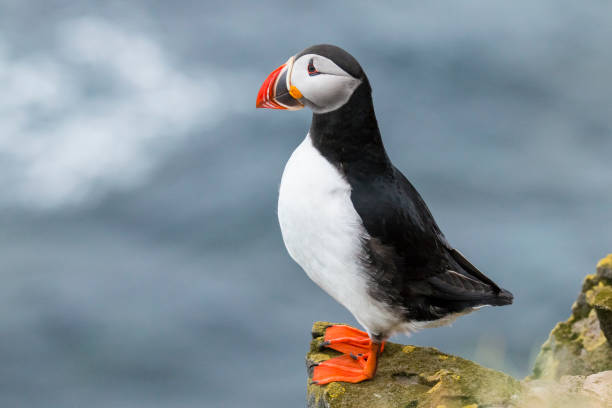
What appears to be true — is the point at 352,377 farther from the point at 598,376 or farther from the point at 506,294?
the point at 598,376

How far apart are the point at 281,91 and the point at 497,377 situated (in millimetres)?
2121

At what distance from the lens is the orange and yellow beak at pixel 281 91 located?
15.9 feet

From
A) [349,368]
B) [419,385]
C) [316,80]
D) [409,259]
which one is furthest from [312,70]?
[419,385]

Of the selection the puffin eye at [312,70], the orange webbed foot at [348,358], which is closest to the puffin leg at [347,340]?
the orange webbed foot at [348,358]

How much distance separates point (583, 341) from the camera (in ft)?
19.7

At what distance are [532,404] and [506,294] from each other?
810 millimetres

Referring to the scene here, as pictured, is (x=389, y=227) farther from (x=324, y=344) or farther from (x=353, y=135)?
(x=324, y=344)

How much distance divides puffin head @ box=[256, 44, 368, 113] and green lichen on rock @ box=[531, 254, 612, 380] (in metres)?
2.23

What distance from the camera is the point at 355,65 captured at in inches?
187

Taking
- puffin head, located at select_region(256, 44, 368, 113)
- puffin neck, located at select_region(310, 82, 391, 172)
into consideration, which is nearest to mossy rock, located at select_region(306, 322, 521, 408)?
puffin neck, located at select_region(310, 82, 391, 172)

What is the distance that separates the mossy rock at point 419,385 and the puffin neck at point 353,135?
4.40 ft

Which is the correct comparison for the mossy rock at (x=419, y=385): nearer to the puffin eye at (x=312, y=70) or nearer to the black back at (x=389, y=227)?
the black back at (x=389, y=227)

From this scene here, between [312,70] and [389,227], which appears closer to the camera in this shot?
[312,70]

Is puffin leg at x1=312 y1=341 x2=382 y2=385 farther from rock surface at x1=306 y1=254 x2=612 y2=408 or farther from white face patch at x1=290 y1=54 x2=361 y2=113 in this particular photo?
white face patch at x1=290 y1=54 x2=361 y2=113
